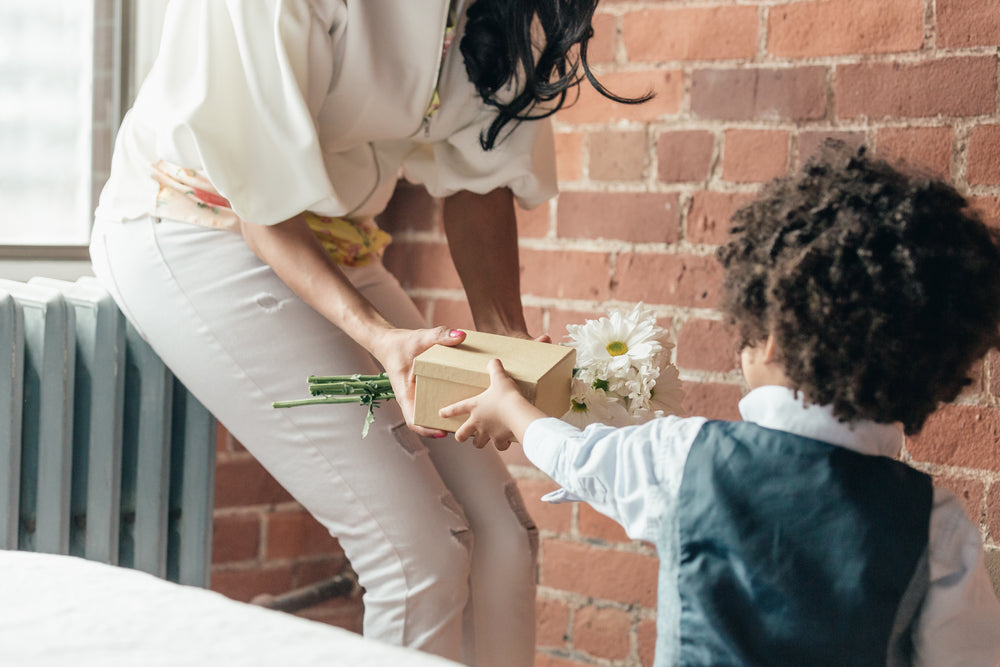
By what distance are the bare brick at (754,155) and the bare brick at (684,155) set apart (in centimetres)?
3

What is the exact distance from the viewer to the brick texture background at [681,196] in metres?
1.28

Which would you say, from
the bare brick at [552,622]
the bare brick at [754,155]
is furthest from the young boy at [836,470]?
the bare brick at [552,622]

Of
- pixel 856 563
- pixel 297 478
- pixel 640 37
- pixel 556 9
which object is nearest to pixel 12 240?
pixel 297 478

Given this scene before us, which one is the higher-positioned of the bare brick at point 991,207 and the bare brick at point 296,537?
the bare brick at point 991,207

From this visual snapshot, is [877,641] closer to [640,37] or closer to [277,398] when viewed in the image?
[277,398]

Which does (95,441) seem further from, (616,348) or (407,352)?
(616,348)

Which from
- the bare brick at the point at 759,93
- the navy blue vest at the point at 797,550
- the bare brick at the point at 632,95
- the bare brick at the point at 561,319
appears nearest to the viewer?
the navy blue vest at the point at 797,550

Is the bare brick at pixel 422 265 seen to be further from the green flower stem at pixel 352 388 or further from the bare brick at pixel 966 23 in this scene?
the bare brick at pixel 966 23

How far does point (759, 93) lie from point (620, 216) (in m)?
0.28

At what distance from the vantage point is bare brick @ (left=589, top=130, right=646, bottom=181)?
→ 1502mm

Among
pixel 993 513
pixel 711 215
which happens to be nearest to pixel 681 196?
pixel 711 215

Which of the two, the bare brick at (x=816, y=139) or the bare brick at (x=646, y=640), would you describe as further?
the bare brick at (x=646, y=640)

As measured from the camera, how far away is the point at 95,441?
1243mm

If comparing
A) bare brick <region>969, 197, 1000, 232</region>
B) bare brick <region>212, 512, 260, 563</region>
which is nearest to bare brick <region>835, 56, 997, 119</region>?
bare brick <region>969, 197, 1000, 232</region>
